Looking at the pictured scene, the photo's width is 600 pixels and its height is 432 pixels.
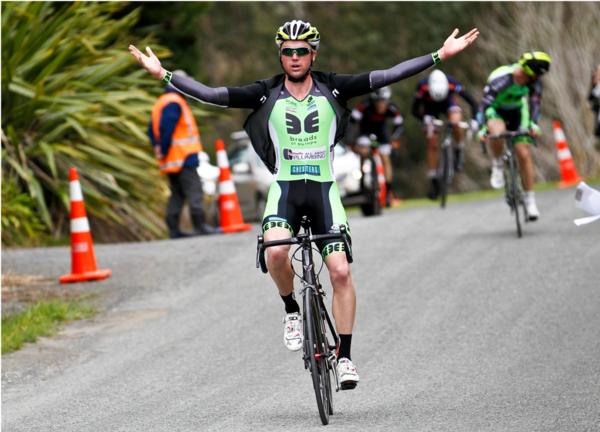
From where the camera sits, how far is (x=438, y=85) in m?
19.3

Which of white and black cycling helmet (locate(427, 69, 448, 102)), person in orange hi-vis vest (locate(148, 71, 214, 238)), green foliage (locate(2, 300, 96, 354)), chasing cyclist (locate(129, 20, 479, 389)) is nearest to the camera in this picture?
chasing cyclist (locate(129, 20, 479, 389))

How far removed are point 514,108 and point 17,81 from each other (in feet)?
20.2

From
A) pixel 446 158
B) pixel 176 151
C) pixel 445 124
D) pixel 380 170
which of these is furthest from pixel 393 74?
pixel 380 170

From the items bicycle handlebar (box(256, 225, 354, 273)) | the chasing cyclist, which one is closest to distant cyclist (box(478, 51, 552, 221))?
the chasing cyclist

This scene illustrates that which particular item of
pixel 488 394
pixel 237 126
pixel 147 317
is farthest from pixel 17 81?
pixel 237 126

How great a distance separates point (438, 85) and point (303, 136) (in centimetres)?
1110

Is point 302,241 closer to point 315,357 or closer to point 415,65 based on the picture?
point 315,357

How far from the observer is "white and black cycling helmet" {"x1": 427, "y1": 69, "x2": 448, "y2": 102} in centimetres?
1925

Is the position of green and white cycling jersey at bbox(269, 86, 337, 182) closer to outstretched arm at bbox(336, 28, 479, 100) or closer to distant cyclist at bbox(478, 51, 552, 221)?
outstretched arm at bbox(336, 28, 479, 100)

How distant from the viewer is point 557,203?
19641 millimetres

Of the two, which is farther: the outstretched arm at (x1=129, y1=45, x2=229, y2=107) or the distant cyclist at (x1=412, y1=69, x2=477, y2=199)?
the distant cyclist at (x1=412, y1=69, x2=477, y2=199)

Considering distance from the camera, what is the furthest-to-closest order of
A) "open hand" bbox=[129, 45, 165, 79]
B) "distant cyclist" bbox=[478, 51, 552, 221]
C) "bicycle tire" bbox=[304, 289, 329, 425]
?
"distant cyclist" bbox=[478, 51, 552, 221]
"open hand" bbox=[129, 45, 165, 79]
"bicycle tire" bbox=[304, 289, 329, 425]

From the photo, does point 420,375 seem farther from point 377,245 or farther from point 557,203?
point 557,203

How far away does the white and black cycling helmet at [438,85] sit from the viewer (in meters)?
19.2
